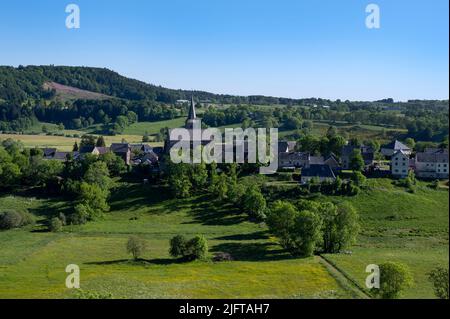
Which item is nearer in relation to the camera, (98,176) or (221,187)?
(221,187)

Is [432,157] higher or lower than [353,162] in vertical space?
higher

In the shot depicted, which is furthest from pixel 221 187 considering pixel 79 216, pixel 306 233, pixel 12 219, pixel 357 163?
pixel 12 219

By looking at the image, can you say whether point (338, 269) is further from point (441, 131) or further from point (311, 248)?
point (441, 131)

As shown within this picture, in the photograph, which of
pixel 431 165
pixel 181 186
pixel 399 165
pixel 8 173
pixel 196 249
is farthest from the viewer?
pixel 431 165

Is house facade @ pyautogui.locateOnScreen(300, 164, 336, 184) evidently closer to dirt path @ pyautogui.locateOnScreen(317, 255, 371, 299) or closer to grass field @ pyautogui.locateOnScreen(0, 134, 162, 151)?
dirt path @ pyautogui.locateOnScreen(317, 255, 371, 299)

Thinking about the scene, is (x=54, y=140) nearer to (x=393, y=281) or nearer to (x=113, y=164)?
(x=113, y=164)

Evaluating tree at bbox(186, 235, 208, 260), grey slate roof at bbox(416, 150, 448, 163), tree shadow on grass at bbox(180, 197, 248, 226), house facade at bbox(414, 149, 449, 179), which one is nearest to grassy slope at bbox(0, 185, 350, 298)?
tree shadow on grass at bbox(180, 197, 248, 226)

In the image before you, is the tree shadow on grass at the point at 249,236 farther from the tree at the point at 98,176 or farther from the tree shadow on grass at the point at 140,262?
the tree at the point at 98,176
